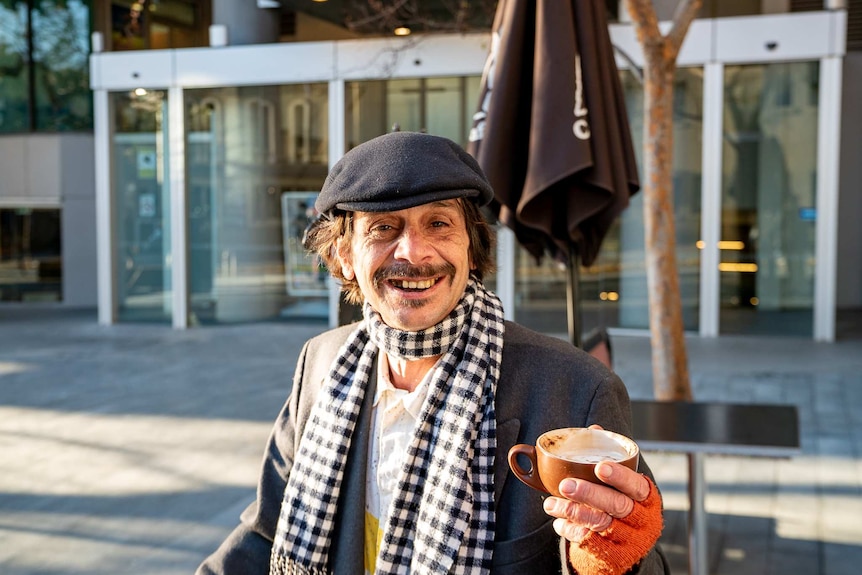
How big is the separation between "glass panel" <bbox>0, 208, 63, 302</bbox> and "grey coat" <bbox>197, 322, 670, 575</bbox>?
61.8 ft

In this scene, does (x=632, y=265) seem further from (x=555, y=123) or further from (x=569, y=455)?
(x=569, y=455)

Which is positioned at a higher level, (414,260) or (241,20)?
(241,20)

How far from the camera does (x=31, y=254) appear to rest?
19625mm

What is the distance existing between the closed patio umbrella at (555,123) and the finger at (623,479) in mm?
2291

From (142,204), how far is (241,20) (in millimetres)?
3359

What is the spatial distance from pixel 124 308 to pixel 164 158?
8.50ft

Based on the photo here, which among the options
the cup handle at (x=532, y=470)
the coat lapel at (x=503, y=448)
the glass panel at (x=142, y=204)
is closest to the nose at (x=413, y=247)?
the coat lapel at (x=503, y=448)

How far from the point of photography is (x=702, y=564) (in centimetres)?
420

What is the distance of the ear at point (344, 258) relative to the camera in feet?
6.64

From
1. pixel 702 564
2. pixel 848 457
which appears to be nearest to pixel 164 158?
pixel 848 457

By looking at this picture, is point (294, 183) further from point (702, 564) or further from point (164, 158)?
point (702, 564)

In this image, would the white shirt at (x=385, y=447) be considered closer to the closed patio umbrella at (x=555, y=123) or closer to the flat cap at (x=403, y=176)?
the flat cap at (x=403, y=176)

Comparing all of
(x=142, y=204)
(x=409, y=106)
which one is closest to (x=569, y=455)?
(x=409, y=106)

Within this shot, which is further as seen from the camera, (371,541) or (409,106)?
(409,106)
